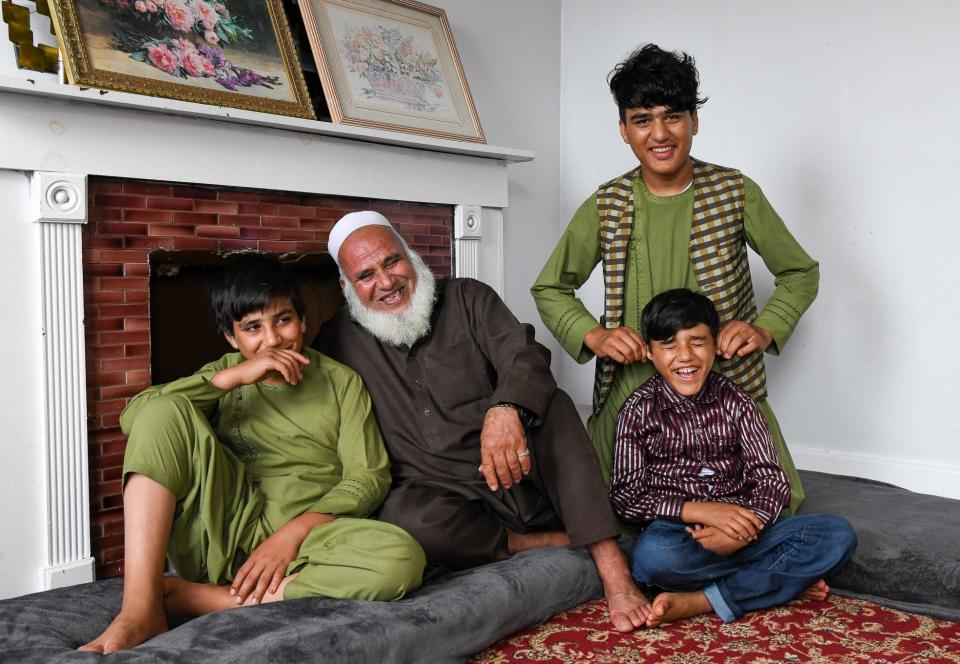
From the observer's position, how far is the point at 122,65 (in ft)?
7.88

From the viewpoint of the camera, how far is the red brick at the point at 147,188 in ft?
7.99

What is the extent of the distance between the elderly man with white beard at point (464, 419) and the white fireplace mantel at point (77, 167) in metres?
0.42

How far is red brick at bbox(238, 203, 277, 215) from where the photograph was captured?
2703mm

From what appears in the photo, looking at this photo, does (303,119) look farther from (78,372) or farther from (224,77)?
(78,372)

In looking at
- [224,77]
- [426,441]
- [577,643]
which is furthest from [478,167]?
[577,643]

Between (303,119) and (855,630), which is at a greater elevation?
(303,119)

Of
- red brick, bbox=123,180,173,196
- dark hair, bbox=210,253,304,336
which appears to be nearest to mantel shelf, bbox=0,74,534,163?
red brick, bbox=123,180,173,196

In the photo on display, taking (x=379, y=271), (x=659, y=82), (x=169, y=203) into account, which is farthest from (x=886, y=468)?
(x=169, y=203)

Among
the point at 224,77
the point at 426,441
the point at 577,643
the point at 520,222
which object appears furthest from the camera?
the point at 520,222

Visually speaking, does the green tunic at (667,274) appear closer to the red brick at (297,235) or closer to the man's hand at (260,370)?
the red brick at (297,235)

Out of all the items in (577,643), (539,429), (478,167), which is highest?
(478,167)

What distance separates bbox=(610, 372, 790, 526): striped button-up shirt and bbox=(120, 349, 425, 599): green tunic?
0.62 metres

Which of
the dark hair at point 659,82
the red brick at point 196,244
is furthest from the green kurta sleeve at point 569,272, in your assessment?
the red brick at point 196,244

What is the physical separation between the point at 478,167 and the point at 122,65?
140cm
